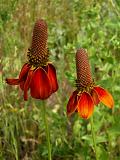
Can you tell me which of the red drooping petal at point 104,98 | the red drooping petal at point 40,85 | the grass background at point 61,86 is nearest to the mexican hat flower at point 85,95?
the red drooping petal at point 104,98

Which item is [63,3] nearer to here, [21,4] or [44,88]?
[21,4]

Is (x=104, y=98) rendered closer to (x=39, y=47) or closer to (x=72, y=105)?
(x=72, y=105)

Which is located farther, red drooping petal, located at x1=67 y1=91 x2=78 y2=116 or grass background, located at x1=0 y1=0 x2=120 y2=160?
grass background, located at x1=0 y1=0 x2=120 y2=160

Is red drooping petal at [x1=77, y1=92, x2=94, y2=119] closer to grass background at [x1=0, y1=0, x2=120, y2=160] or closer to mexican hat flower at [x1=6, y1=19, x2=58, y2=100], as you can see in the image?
mexican hat flower at [x1=6, y1=19, x2=58, y2=100]

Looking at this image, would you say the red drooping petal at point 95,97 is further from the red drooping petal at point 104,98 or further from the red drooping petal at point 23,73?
the red drooping petal at point 23,73

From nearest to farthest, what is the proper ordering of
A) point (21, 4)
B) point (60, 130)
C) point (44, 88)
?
point (44, 88)
point (60, 130)
point (21, 4)

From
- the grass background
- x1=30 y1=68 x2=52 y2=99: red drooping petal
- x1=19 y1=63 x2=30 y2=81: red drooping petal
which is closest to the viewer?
x1=30 y1=68 x2=52 y2=99: red drooping petal

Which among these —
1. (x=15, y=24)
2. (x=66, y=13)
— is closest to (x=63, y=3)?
(x=66, y=13)

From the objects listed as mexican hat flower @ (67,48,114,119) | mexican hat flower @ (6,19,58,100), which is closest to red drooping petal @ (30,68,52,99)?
mexican hat flower @ (6,19,58,100)
